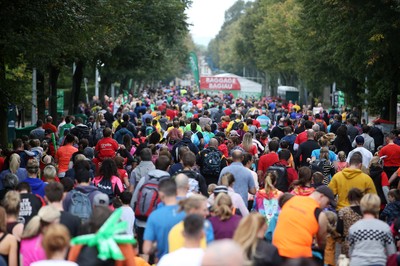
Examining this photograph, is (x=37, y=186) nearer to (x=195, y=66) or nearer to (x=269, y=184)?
(x=269, y=184)

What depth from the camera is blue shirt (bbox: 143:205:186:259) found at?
9305 millimetres

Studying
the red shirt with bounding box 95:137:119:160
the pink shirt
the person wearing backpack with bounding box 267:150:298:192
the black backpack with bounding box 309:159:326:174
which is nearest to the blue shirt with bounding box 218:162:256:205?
the person wearing backpack with bounding box 267:150:298:192

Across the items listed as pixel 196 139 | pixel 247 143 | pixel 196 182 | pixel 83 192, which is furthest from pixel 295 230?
pixel 196 139

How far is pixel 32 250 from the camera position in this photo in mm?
9062

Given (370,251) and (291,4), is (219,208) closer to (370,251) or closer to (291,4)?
(370,251)

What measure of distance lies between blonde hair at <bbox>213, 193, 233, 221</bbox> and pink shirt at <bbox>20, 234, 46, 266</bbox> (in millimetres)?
1733

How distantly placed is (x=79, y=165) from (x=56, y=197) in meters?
2.51

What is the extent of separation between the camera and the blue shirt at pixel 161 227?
30.5ft

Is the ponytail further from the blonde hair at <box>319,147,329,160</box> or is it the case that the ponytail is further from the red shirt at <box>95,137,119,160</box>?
the red shirt at <box>95,137,119,160</box>

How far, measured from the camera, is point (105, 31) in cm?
2594

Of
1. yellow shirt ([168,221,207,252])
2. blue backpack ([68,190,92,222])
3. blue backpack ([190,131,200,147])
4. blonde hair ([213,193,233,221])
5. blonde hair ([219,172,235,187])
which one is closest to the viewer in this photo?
yellow shirt ([168,221,207,252])

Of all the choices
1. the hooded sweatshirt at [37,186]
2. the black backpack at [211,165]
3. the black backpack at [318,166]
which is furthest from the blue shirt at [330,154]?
the hooded sweatshirt at [37,186]

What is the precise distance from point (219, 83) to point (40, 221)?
78.8m

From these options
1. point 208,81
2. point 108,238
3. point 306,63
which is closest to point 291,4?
point 208,81
